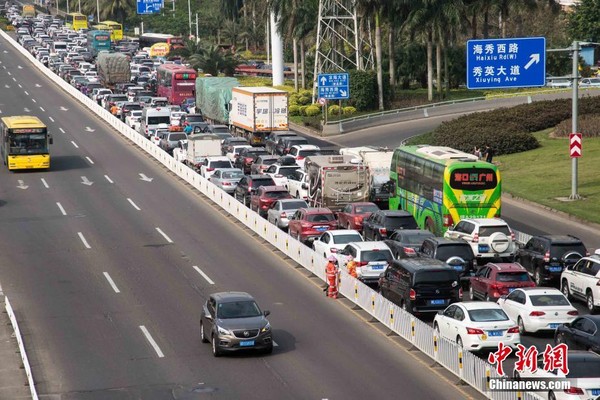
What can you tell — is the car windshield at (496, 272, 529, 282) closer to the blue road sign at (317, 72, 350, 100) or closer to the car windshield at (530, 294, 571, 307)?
the car windshield at (530, 294, 571, 307)

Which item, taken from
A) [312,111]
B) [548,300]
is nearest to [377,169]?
[548,300]

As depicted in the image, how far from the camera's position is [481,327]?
30.3m

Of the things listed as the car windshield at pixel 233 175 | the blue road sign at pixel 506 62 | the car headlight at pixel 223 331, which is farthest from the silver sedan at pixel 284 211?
the car headlight at pixel 223 331

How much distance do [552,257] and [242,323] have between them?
12.9m

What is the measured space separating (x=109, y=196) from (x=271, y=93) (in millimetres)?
19214

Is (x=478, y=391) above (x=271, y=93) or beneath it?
beneath

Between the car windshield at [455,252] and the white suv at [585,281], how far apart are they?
3.17 m

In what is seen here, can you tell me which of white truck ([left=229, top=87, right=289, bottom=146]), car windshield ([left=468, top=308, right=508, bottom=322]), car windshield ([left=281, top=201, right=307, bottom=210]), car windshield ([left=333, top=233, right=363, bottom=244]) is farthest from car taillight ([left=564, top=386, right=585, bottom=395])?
white truck ([left=229, top=87, right=289, bottom=146])

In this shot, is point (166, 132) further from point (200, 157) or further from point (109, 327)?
point (109, 327)

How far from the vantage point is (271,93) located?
75.7 metres

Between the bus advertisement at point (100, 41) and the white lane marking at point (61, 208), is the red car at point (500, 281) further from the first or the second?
the bus advertisement at point (100, 41)

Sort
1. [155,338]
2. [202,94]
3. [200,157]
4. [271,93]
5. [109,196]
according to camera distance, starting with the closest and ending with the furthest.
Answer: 1. [155,338]
2. [109,196]
3. [200,157]
4. [271,93]
5. [202,94]

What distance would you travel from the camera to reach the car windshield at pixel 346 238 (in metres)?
42.2

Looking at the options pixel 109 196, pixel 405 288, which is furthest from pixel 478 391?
pixel 109 196
